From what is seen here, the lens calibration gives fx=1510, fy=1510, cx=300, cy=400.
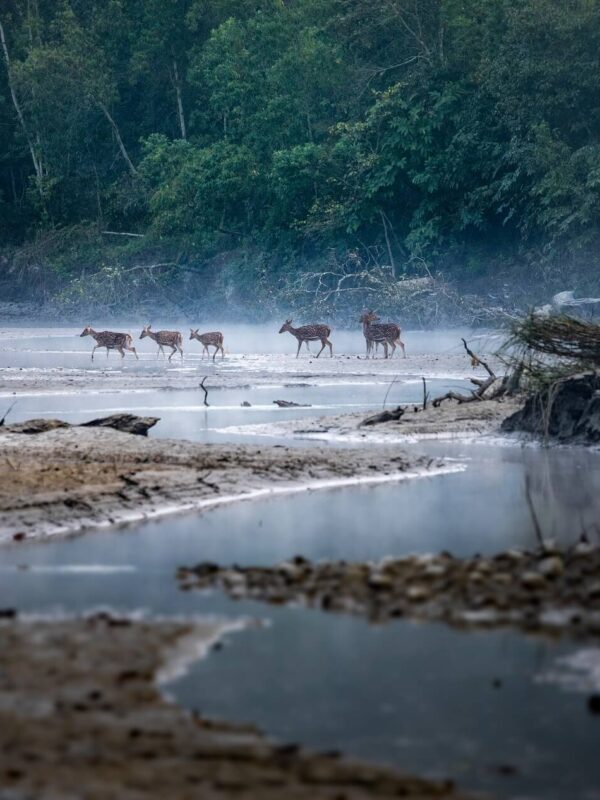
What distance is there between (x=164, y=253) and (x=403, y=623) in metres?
48.5

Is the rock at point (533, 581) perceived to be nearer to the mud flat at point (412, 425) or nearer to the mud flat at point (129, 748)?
the mud flat at point (129, 748)

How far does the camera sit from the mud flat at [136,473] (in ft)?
34.4

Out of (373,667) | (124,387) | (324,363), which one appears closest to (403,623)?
(373,667)

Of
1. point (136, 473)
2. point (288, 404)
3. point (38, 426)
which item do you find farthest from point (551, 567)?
point (288, 404)

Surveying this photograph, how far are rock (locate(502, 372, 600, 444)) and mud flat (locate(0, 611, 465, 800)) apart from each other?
9016 millimetres

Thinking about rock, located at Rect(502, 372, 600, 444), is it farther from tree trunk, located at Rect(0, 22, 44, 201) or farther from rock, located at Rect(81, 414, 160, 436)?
tree trunk, located at Rect(0, 22, 44, 201)

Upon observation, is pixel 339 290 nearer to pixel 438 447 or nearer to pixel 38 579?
pixel 438 447

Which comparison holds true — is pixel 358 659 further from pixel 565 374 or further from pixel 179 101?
pixel 179 101

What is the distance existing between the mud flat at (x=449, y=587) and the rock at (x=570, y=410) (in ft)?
21.2

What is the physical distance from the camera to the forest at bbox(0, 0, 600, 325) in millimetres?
42594

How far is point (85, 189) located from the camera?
60.2 metres

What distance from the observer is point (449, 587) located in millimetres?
7656

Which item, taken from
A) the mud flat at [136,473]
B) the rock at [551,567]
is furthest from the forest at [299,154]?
the rock at [551,567]

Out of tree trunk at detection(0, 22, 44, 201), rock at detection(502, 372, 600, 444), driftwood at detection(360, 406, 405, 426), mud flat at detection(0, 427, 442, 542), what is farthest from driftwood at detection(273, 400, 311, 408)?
tree trunk at detection(0, 22, 44, 201)
